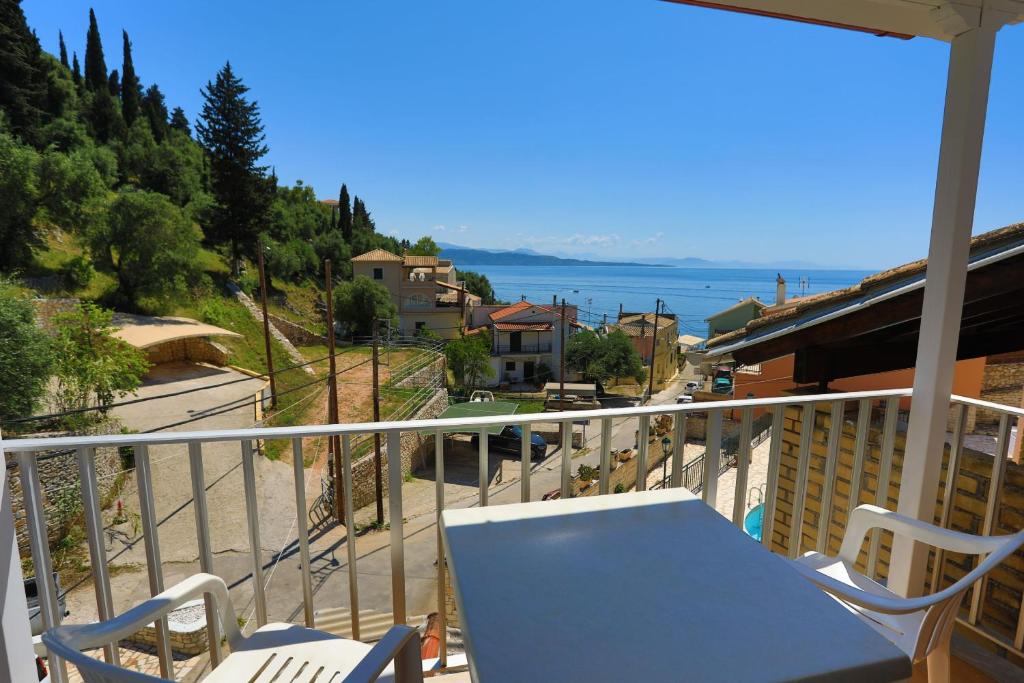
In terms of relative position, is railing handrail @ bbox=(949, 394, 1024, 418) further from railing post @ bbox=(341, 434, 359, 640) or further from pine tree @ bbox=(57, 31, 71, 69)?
pine tree @ bbox=(57, 31, 71, 69)

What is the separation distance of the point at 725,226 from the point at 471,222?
3699 centimetres

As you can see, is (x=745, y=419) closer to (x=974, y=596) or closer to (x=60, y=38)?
(x=974, y=596)

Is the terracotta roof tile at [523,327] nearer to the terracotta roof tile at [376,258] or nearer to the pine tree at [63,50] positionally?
the terracotta roof tile at [376,258]

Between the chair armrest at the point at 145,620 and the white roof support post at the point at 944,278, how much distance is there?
7.09ft

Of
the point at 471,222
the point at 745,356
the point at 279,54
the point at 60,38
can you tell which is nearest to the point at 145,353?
the point at 745,356

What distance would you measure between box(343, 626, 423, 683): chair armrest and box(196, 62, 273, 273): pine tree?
1082 inches

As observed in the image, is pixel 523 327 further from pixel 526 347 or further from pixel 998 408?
pixel 998 408

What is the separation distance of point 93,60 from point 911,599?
40.4m

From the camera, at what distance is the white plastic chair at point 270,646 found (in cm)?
78

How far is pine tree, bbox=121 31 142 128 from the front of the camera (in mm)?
28577

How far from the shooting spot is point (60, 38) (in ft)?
103

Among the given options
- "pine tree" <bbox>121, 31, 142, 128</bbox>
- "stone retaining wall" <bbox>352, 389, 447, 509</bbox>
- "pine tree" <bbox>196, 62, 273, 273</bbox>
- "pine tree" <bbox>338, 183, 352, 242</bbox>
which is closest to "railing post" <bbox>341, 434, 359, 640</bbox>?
"stone retaining wall" <bbox>352, 389, 447, 509</bbox>

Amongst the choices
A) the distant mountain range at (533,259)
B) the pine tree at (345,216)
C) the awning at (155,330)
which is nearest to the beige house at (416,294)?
the pine tree at (345,216)

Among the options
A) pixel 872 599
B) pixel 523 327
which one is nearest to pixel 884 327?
pixel 872 599
